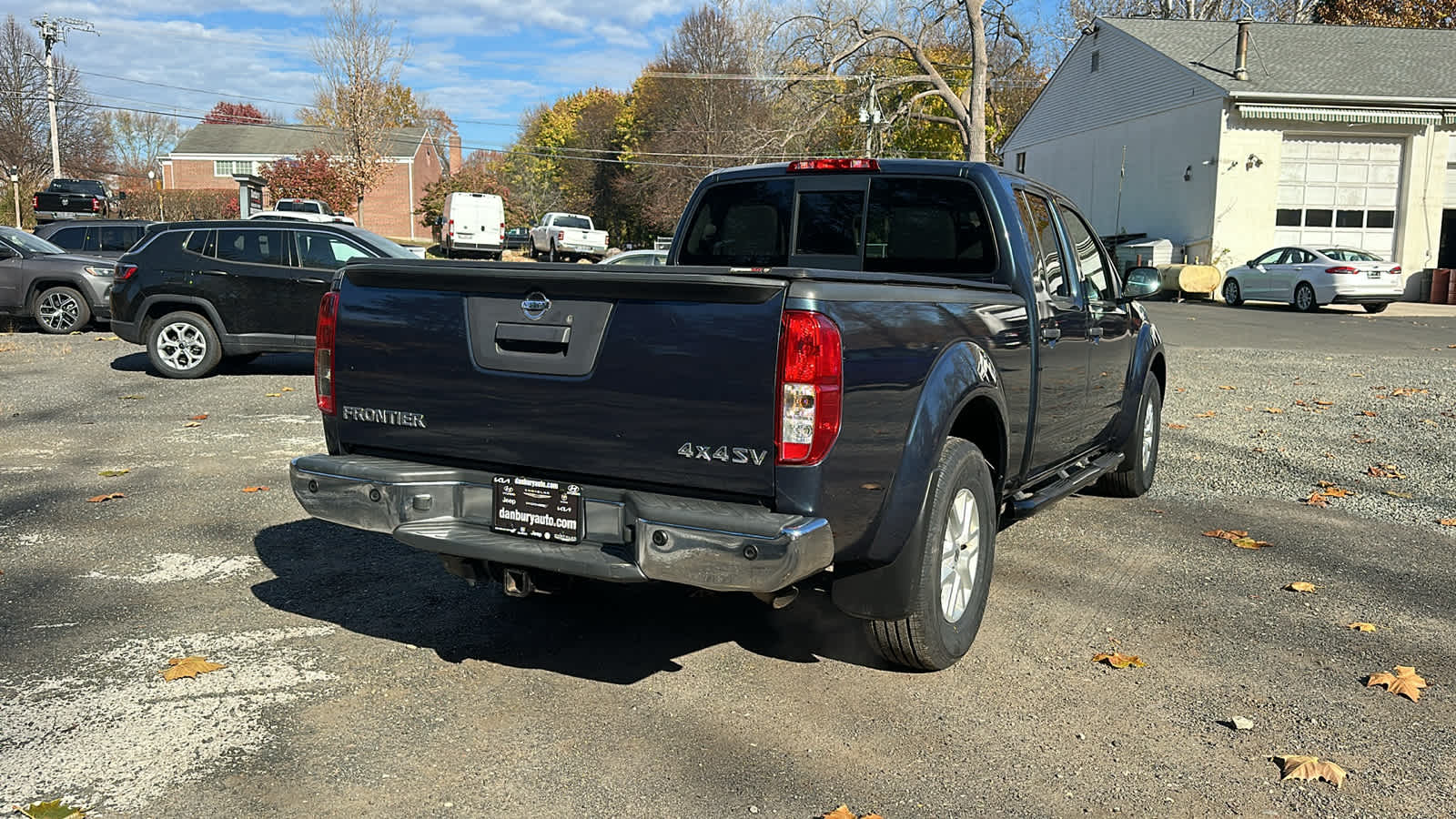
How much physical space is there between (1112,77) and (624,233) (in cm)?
4303

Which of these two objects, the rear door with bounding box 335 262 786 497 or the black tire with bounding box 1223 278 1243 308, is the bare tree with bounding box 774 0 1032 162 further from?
the rear door with bounding box 335 262 786 497

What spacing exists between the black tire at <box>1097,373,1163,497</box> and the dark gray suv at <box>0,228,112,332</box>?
15109 millimetres

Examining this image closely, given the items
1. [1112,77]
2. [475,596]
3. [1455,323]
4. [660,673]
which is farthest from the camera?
[1112,77]

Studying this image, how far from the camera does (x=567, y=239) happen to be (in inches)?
1682

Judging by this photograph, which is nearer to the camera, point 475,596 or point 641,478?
point 641,478

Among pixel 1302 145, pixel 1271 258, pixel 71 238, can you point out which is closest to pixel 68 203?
pixel 71 238

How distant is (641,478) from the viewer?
3.71 m

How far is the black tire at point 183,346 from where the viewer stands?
12.4 metres

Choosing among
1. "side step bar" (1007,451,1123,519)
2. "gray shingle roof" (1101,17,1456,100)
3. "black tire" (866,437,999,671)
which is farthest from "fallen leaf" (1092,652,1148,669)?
"gray shingle roof" (1101,17,1456,100)

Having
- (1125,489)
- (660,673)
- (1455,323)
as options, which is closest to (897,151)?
(1455,323)

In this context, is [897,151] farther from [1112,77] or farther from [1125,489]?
[1125,489]

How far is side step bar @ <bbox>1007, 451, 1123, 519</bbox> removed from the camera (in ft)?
16.7

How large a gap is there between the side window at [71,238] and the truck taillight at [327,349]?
20288 millimetres

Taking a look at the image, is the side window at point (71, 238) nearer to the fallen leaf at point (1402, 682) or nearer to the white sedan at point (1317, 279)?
the fallen leaf at point (1402, 682)
